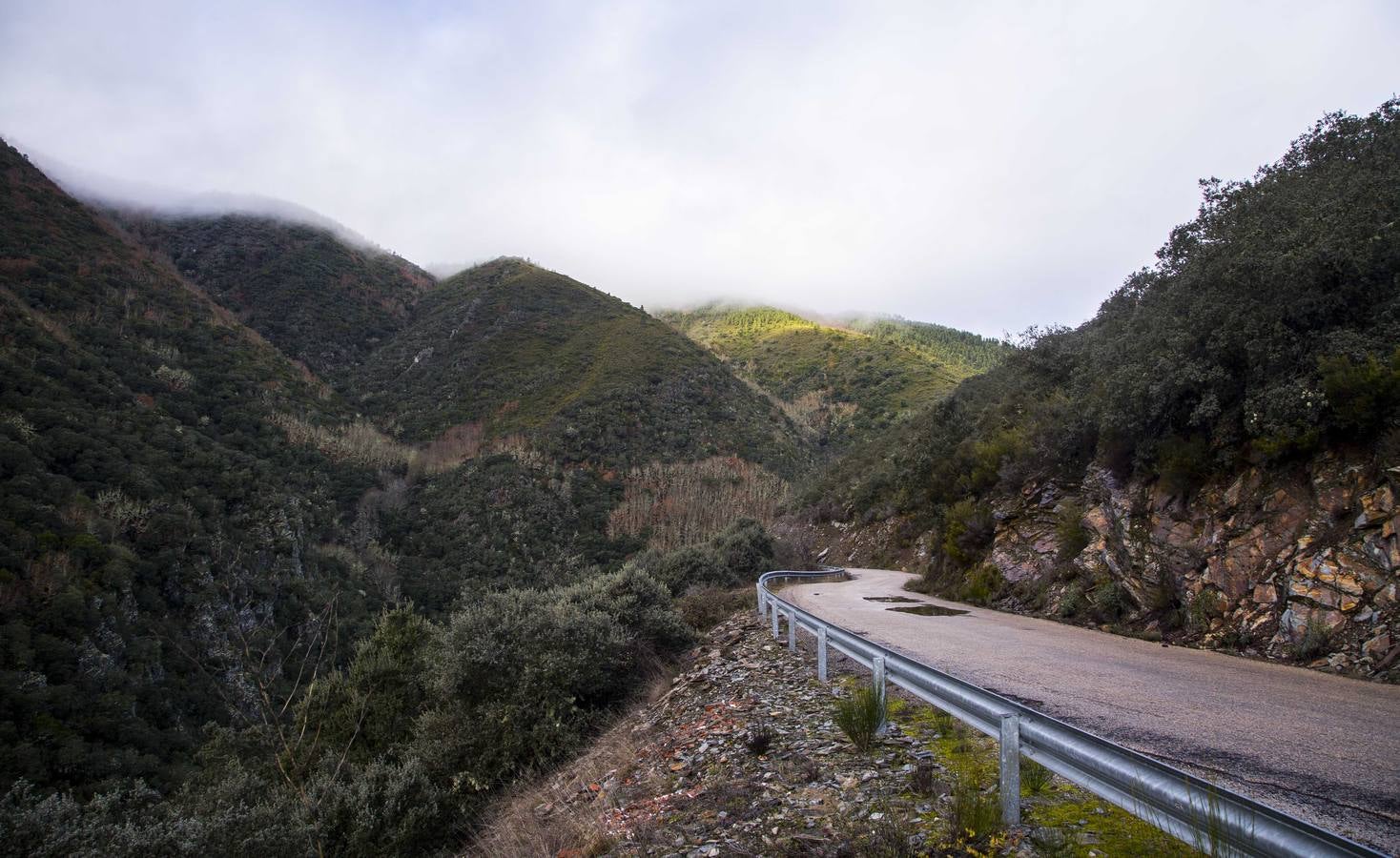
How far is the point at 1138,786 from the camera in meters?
2.37

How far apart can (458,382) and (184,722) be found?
6108 centimetres

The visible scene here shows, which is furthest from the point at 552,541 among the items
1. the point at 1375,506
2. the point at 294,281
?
the point at 294,281

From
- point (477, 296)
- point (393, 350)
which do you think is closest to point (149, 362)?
point (393, 350)

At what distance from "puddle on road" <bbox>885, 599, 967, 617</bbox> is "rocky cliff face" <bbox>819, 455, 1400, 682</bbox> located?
1441 millimetres

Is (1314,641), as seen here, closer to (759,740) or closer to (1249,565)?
(1249,565)

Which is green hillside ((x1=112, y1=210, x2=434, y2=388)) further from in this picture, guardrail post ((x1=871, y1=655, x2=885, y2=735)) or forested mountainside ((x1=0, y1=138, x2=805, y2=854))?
guardrail post ((x1=871, y1=655, x2=885, y2=735))

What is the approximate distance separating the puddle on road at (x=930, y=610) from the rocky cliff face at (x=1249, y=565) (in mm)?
1441

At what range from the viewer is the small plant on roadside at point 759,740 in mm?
5238

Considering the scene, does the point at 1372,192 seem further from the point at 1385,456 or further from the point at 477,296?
the point at 477,296

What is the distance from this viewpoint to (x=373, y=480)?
5866 cm

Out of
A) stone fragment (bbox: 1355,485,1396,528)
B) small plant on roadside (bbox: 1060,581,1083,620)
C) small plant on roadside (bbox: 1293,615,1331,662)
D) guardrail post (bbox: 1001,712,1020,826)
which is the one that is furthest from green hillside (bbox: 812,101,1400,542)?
guardrail post (bbox: 1001,712,1020,826)

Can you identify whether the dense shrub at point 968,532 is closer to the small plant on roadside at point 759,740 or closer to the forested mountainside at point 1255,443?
the forested mountainside at point 1255,443

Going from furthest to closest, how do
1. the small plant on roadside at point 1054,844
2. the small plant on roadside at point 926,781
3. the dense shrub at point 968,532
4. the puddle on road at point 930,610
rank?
the dense shrub at point 968,532
the puddle on road at point 930,610
the small plant on roadside at point 926,781
the small plant on roadside at point 1054,844

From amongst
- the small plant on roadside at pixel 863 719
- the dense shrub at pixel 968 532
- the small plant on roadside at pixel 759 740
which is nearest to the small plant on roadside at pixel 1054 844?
the small plant on roadside at pixel 863 719
